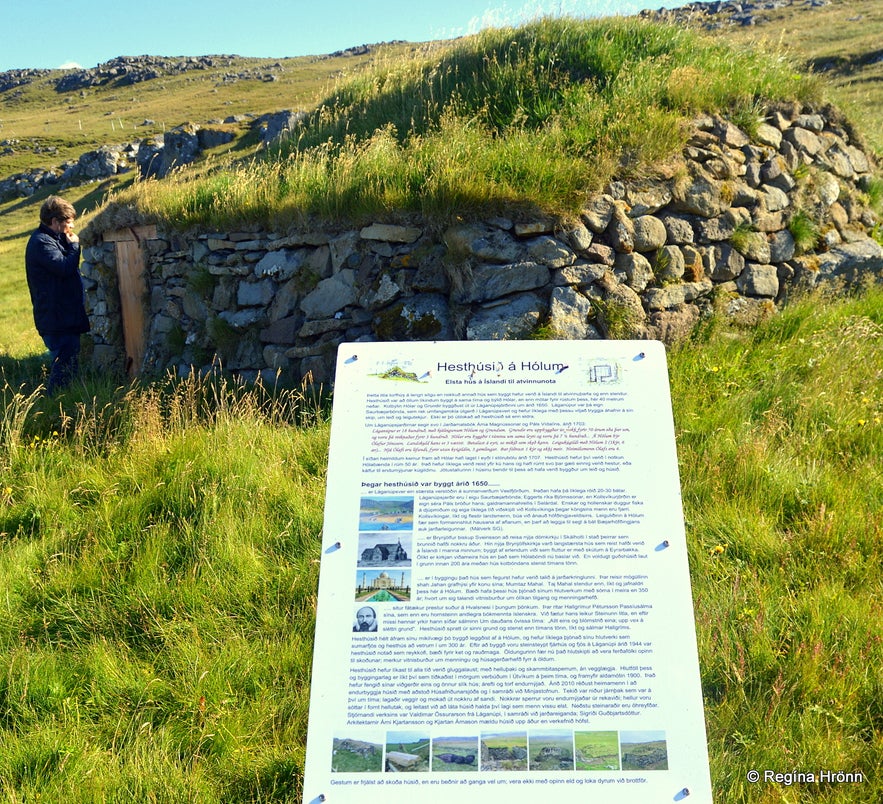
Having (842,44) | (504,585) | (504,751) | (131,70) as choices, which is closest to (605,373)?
(504,585)

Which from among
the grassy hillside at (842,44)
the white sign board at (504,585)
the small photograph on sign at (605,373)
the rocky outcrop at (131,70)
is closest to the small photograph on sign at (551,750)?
the white sign board at (504,585)

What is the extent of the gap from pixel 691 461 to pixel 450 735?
303 centimetres

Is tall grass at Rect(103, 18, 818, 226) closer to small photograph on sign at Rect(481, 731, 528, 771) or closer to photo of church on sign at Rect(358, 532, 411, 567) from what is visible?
photo of church on sign at Rect(358, 532, 411, 567)

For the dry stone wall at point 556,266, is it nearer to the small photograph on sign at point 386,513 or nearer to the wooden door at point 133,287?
the wooden door at point 133,287

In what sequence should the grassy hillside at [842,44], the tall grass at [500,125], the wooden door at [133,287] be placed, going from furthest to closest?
1. the grassy hillside at [842,44]
2. the wooden door at [133,287]
3. the tall grass at [500,125]

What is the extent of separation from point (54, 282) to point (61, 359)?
0.88 metres

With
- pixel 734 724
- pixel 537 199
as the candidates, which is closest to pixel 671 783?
pixel 734 724

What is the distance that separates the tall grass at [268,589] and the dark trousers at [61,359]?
2347 millimetres

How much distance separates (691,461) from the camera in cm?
478

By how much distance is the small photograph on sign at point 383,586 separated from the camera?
244 cm

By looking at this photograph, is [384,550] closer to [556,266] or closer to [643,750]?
[643,750]

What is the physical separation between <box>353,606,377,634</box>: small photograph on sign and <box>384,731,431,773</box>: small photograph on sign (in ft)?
1.03

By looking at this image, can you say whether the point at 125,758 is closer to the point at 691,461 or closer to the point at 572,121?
the point at 691,461

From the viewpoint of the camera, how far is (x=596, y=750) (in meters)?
2.24
